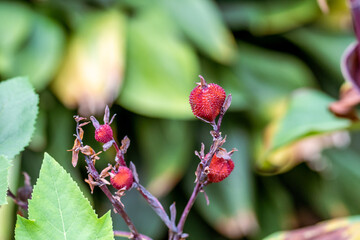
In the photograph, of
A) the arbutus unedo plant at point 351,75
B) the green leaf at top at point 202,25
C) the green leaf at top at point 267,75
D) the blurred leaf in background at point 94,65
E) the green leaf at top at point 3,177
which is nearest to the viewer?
the green leaf at top at point 3,177

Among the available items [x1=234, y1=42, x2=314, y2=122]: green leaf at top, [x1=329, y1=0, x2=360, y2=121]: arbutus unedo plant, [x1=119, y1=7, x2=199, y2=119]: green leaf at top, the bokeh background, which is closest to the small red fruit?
[x1=329, y1=0, x2=360, y2=121]: arbutus unedo plant

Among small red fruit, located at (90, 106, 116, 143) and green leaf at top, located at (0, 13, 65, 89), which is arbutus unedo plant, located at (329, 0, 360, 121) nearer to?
small red fruit, located at (90, 106, 116, 143)

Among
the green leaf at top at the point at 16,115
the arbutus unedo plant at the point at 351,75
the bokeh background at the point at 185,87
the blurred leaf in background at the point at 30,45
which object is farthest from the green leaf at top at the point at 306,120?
the blurred leaf in background at the point at 30,45

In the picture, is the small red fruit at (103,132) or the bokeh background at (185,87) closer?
the small red fruit at (103,132)

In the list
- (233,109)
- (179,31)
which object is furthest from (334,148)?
(179,31)

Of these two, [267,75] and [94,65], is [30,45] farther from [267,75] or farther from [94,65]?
[267,75]

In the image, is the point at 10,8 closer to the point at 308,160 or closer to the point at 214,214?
the point at 214,214

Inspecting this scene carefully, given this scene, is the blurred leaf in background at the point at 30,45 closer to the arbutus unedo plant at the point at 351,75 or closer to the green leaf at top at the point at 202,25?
the green leaf at top at the point at 202,25
